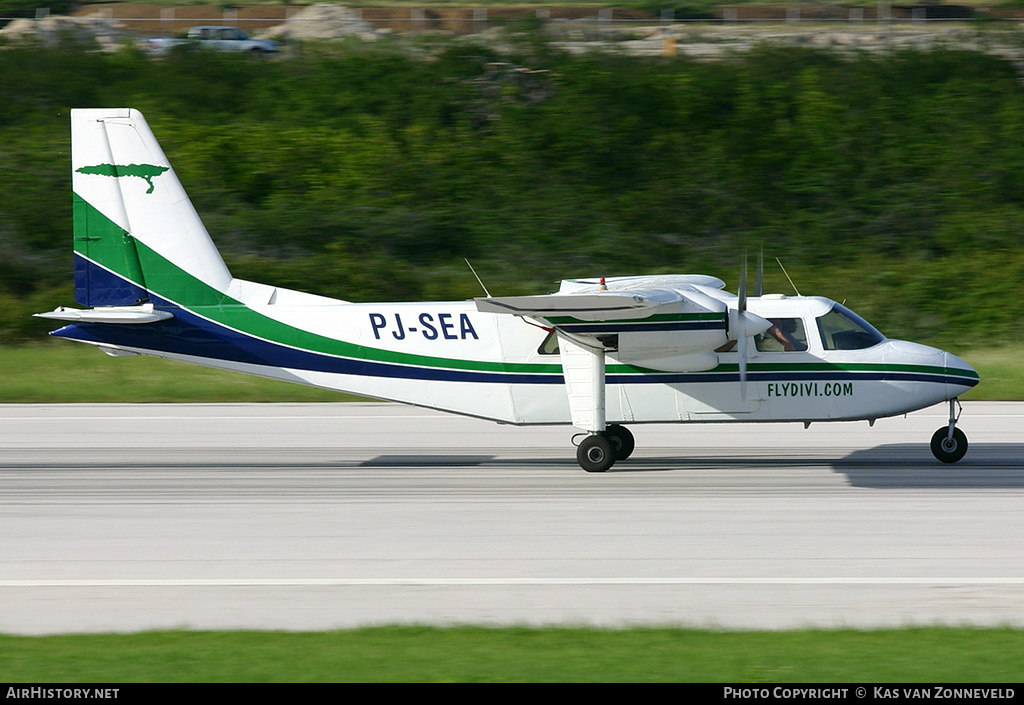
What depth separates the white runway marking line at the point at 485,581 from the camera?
9445 mm

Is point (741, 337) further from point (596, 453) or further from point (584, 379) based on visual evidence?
point (596, 453)

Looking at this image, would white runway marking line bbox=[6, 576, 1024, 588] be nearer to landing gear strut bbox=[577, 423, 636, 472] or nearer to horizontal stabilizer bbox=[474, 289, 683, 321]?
horizontal stabilizer bbox=[474, 289, 683, 321]

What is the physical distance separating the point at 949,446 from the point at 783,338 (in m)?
2.66

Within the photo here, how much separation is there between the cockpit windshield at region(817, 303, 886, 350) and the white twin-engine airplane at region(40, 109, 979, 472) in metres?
0.02

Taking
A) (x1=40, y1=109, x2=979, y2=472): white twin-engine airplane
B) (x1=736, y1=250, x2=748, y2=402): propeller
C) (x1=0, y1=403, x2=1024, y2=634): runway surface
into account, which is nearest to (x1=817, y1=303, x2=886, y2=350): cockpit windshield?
(x1=40, y1=109, x2=979, y2=472): white twin-engine airplane

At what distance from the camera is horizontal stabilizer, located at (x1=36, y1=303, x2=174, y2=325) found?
14.9 meters

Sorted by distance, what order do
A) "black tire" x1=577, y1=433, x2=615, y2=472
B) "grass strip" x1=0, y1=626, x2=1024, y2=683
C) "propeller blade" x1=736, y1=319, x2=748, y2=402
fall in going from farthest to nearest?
"black tire" x1=577, y1=433, x2=615, y2=472, "propeller blade" x1=736, y1=319, x2=748, y2=402, "grass strip" x1=0, y1=626, x2=1024, y2=683

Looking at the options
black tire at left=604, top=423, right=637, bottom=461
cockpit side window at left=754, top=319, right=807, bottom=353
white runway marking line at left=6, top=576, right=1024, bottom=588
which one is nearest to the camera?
white runway marking line at left=6, top=576, right=1024, bottom=588

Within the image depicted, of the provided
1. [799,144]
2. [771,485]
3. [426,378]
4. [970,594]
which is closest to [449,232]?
[799,144]

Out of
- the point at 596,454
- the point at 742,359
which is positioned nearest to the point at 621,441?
the point at 596,454

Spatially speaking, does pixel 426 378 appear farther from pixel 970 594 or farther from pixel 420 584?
pixel 970 594

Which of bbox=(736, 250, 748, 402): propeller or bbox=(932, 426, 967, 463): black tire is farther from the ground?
bbox=(736, 250, 748, 402): propeller

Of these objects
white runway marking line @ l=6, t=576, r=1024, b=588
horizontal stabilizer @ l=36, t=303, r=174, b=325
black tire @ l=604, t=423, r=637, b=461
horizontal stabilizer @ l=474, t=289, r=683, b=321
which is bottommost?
black tire @ l=604, t=423, r=637, b=461
